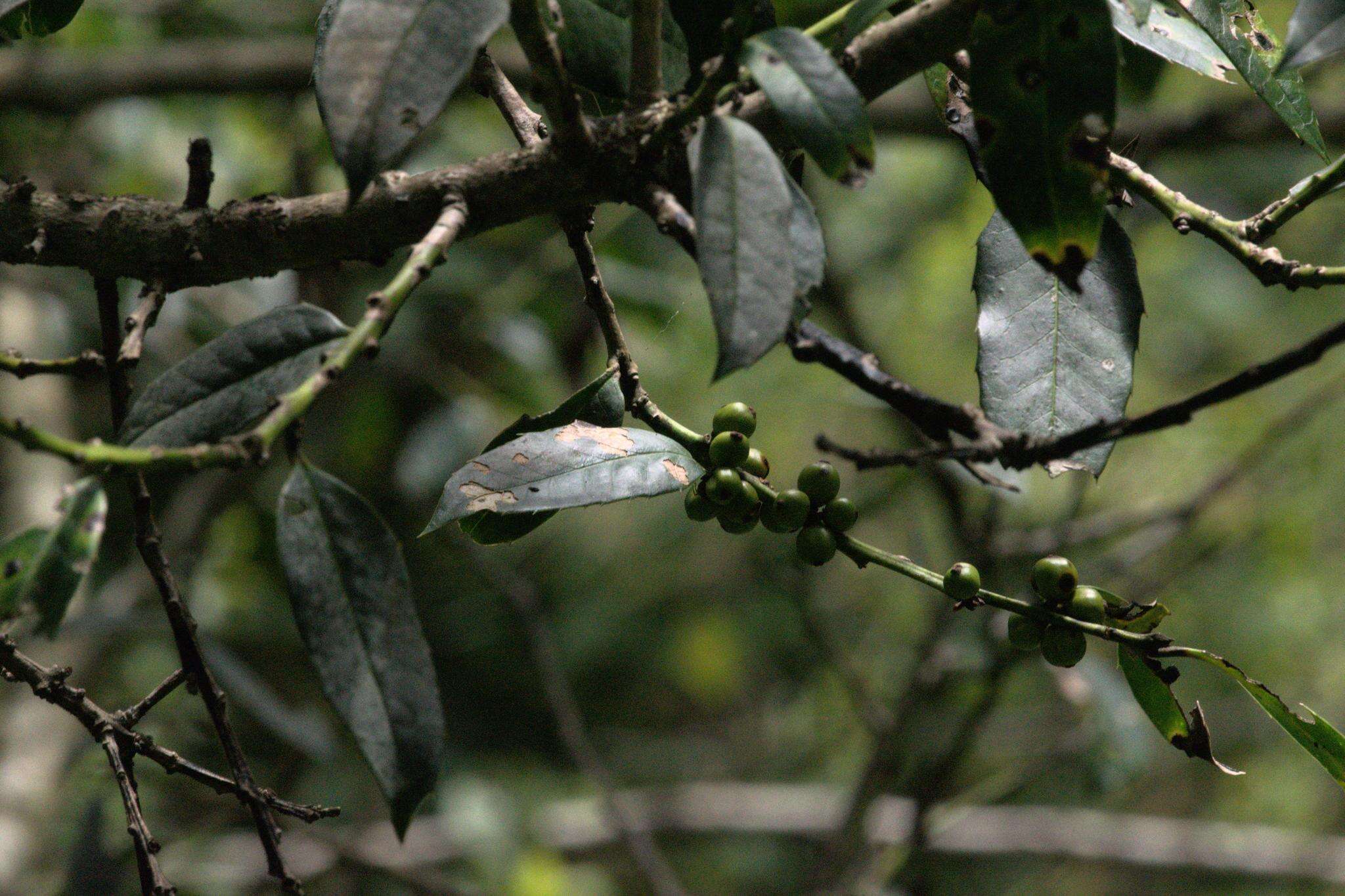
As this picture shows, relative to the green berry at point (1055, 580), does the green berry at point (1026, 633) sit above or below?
below

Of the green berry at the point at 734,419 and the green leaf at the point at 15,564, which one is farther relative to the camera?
the green berry at the point at 734,419

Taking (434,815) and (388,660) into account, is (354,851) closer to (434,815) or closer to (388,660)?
(434,815)

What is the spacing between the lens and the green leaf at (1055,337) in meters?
0.57

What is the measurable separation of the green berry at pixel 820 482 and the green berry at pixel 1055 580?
112mm

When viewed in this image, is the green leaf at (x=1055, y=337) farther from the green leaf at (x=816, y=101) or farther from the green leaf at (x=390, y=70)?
the green leaf at (x=390, y=70)

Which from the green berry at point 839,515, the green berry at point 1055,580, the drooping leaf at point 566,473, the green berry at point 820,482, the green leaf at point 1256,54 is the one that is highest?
the green leaf at point 1256,54

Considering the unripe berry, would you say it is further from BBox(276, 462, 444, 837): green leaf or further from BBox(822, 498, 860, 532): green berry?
BBox(276, 462, 444, 837): green leaf

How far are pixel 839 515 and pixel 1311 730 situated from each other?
28 cm

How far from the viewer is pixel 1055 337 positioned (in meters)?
0.59

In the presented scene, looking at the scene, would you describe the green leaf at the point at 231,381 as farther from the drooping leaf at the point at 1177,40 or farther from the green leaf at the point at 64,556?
the drooping leaf at the point at 1177,40

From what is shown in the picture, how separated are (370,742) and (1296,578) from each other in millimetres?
2600

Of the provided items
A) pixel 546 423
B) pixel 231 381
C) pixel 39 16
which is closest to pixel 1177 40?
pixel 546 423

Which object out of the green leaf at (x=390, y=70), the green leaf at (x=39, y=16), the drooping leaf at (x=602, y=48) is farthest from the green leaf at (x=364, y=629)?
the green leaf at (x=39, y=16)

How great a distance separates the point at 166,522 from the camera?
1.78 meters
